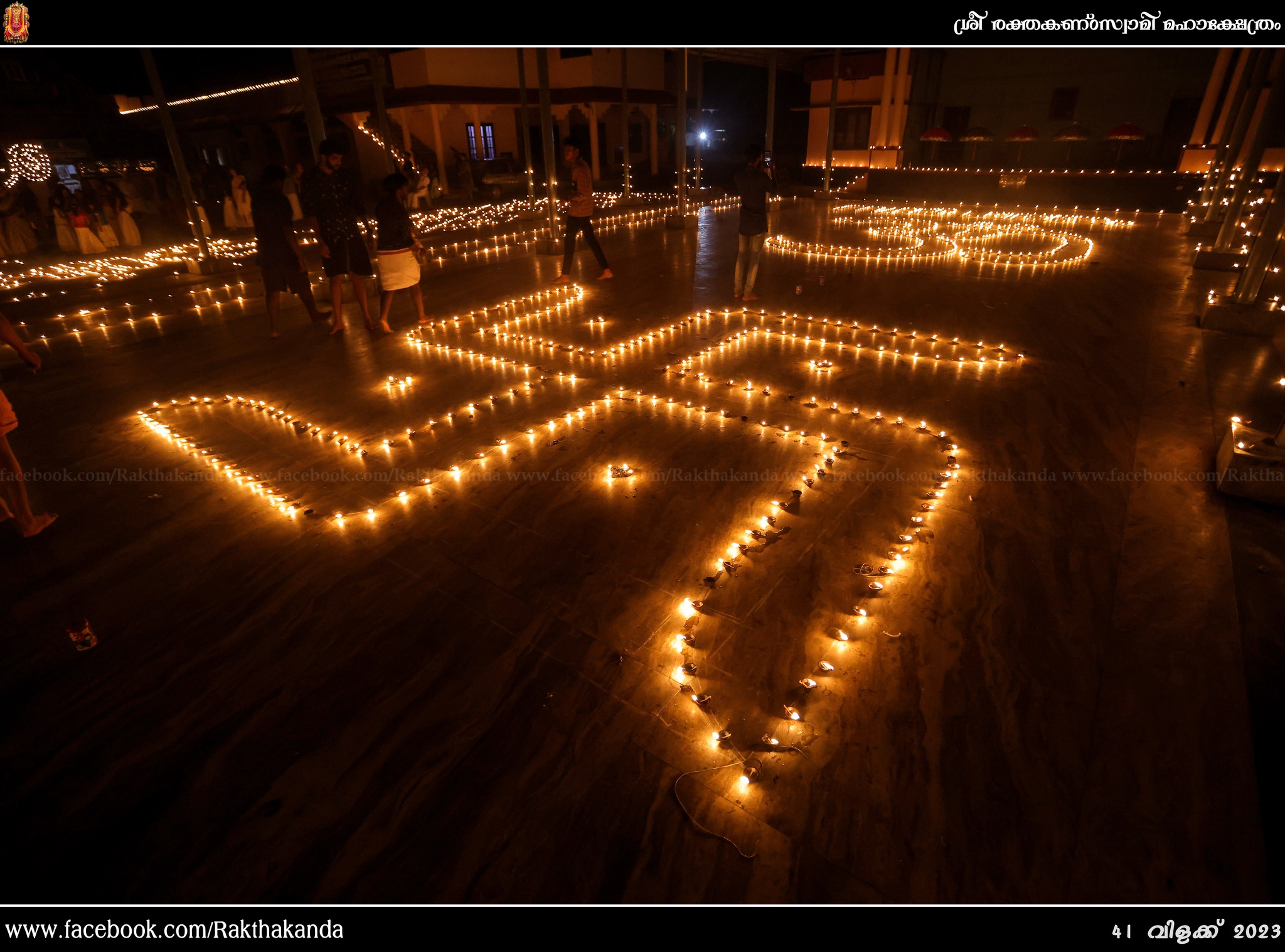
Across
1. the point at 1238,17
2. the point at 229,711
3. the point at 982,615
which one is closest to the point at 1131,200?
the point at 1238,17

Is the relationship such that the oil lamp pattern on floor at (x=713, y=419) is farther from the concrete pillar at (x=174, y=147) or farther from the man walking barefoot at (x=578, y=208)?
the concrete pillar at (x=174, y=147)

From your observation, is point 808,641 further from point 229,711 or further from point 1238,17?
point 1238,17

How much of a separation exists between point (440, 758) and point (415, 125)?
21.5 metres

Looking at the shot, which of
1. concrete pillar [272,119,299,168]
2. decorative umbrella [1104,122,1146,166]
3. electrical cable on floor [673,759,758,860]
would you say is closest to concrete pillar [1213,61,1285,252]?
electrical cable on floor [673,759,758,860]

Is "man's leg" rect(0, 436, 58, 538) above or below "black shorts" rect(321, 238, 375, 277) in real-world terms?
below

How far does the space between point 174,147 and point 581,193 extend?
4768 millimetres

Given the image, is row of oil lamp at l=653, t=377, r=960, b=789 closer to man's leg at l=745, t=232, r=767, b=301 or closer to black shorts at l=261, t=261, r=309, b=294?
man's leg at l=745, t=232, r=767, b=301

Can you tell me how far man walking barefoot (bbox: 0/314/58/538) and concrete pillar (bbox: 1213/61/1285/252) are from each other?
10245mm

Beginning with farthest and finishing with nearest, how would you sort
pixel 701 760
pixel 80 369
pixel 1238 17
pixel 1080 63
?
pixel 1080 63, pixel 80 369, pixel 1238 17, pixel 701 760

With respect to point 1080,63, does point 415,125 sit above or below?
below

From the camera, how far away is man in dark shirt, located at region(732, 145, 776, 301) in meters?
6.12

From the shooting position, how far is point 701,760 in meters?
1.94

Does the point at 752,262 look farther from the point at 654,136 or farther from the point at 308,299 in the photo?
the point at 654,136

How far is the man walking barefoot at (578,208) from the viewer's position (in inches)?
260
